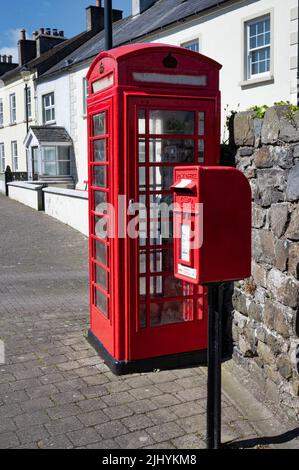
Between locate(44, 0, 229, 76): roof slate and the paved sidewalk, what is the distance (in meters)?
12.4

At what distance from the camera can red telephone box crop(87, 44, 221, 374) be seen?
14.3 feet

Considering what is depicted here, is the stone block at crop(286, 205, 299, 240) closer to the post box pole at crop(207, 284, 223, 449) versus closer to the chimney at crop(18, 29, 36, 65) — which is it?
the post box pole at crop(207, 284, 223, 449)

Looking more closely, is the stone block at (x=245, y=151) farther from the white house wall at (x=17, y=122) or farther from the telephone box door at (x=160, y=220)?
Answer: the white house wall at (x=17, y=122)

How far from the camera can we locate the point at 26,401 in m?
4.16

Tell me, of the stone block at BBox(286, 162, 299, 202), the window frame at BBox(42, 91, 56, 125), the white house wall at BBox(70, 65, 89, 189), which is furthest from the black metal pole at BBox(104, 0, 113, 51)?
the window frame at BBox(42, 91, 56, 125)

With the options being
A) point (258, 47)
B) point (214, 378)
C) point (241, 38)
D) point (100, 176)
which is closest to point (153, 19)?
point (241, 38)

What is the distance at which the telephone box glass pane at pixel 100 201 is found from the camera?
483 centimetres

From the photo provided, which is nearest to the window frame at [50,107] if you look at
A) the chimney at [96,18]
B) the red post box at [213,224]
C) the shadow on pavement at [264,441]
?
the chimney at [96,18]

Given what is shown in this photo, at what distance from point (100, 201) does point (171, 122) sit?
1.04m

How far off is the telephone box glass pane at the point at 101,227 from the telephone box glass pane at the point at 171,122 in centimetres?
96

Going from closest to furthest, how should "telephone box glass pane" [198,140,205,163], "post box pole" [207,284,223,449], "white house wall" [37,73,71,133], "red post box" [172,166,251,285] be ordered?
"red post box" [172,166,251,285]
"post box pole" [207,284,223,449]
"telephone box glass pane" [198,140,205,163]
"white house wall" [37,73,71,133]

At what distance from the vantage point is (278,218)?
12.8 ft

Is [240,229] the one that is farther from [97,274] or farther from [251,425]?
[97,274]
